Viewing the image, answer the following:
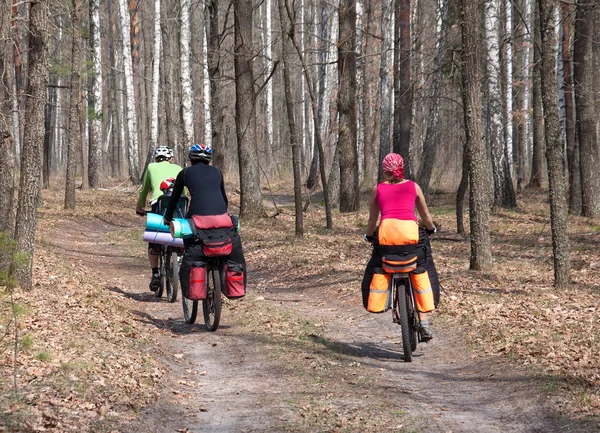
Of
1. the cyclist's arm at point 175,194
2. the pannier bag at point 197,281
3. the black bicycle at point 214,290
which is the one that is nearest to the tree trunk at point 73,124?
the cyclist's arm at point 175,194

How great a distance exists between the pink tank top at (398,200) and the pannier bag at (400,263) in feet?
1.31

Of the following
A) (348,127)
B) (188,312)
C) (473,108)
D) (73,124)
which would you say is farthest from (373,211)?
(73,124)

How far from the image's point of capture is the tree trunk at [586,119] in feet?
69.7

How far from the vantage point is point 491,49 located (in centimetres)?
2022

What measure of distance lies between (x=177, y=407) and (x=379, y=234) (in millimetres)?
2721

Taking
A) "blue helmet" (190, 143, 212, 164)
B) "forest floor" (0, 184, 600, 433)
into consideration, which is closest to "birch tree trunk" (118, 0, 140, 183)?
"forest floor" (0, 184, 600, 433)

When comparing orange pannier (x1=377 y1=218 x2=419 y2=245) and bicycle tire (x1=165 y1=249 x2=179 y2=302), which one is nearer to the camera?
orange pannier (x1=377 y1=218 x2=419 y2=245)

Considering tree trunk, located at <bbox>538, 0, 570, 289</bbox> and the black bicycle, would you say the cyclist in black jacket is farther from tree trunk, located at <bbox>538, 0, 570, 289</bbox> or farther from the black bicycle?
tree trunk, located at <bbox>538, 0, 570, 289</bbox>

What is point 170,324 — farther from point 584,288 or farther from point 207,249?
point 584,288

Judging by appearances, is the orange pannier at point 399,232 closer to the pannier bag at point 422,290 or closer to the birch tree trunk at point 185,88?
the pannier bag at point 422,290

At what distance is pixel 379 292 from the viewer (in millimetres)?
7922

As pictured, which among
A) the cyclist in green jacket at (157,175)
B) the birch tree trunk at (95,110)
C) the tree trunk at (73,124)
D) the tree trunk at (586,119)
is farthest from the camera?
the birch tree trunk at (95,110)

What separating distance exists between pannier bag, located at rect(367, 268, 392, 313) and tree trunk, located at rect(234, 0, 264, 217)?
13.6 metres

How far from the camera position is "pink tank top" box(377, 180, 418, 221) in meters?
7.81
